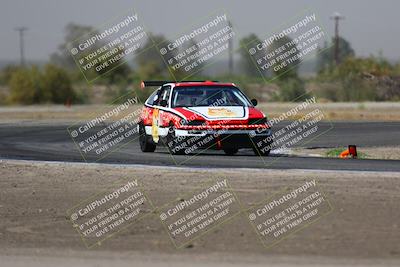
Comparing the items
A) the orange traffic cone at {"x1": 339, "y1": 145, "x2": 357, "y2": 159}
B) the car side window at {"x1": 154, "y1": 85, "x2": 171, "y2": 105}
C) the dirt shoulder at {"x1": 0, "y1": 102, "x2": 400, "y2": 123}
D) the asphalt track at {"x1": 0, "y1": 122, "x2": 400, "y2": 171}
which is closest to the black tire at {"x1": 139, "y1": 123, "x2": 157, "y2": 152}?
the asphalt track at {"x1": 0, "y1": 122, "x2": 400, "y2": 171}

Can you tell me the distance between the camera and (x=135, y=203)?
1326 centimetres

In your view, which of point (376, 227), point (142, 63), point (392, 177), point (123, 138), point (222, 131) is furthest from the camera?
point (142, 63)

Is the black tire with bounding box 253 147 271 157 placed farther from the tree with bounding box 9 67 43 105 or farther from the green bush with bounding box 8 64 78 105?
the tree with bounding box 9 67 43 105

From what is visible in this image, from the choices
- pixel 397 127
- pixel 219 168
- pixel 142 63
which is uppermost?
pixel 142 63

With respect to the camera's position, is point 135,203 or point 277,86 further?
point 277,86

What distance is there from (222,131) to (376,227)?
8940mm

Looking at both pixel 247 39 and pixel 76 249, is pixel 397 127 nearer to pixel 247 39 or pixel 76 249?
pixel 76 249

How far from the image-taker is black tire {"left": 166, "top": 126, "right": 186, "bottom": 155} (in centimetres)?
2041

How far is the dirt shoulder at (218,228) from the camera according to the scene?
1027 cm

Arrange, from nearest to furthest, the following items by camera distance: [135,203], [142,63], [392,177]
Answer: [135,203], [392,177], [142,63]

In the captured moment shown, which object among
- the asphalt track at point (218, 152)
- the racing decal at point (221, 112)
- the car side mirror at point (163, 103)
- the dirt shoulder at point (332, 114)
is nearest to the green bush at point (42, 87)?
the dirt shoulder at point (332, 114)

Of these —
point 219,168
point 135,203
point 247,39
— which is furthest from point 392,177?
point 247,39

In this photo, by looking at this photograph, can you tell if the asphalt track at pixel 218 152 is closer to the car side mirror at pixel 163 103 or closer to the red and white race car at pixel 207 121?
the red and white race car at pixel 207 121

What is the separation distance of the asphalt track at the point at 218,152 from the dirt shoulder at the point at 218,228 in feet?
5.44
